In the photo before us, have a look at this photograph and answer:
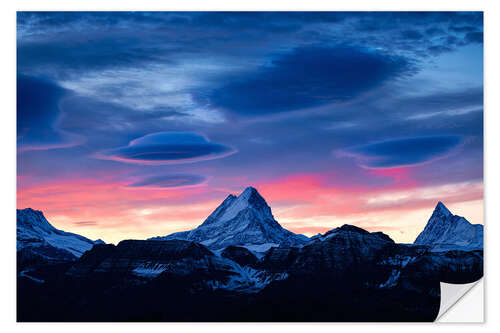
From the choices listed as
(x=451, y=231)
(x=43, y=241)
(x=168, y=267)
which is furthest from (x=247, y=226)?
(x=451, y=231)

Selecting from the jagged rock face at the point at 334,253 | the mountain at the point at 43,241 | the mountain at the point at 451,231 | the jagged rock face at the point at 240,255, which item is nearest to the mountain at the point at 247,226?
the jagged rock face at the point at 240,255

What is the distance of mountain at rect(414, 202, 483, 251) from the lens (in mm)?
18484

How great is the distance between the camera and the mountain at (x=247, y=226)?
20406 millimetres

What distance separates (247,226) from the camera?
2356cm

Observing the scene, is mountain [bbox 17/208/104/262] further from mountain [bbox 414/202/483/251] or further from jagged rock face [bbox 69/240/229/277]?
mountain [bbox 414/202/483/251]

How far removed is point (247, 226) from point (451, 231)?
26.5ft

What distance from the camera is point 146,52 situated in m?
19.5

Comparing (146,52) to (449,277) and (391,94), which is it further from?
(449,277)

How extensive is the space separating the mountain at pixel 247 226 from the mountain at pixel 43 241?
288 centimetres

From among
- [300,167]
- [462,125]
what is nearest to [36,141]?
[300,167]

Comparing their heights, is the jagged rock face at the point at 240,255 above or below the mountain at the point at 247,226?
below

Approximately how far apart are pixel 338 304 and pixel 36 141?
36.8ft
